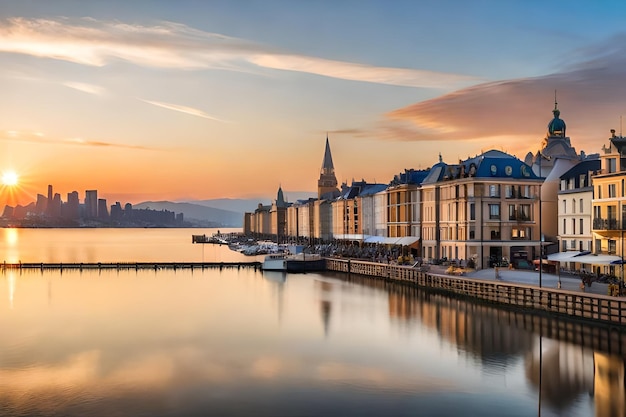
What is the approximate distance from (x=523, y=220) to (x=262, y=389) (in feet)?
178

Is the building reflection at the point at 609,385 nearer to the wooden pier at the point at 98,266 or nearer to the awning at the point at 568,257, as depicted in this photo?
the awning at the point at 568,257

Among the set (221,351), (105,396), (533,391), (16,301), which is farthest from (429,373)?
(16,301)

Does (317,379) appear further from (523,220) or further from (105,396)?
(523,220)

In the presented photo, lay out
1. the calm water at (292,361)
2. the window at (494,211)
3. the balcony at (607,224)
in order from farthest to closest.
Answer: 1. the window at (494,211)
2. the balcony at (607,224)
3. the calm water at (292,361)

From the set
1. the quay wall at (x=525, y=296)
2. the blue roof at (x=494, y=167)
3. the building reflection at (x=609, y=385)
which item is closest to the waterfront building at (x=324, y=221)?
the quay wall at (x=525, y=296)

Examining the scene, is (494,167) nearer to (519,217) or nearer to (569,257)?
(519,217)

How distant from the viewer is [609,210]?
58.6 meters

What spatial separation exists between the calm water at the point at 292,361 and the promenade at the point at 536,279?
4.72 m

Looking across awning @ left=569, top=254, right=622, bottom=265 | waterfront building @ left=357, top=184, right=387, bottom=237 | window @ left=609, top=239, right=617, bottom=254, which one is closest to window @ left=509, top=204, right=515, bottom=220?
awning @ left=569, top=254, right=622, bottom=265

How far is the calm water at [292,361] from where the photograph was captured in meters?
34.1

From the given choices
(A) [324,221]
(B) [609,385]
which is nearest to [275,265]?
(A) [324,221]

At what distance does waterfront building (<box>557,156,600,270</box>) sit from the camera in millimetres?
68750

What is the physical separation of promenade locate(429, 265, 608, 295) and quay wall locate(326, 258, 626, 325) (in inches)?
49.8

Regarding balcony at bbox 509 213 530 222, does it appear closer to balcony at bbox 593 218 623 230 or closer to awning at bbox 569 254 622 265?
balcony at bbox 593 218 623 230
